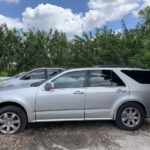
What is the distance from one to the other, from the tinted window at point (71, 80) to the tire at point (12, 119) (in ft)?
3.71

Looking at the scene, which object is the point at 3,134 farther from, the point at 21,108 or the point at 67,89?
the point at 67,89

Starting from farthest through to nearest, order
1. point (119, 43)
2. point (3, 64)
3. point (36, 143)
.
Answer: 1. point (3, 64)
2. point (119, 43)
3. point (36, 143)

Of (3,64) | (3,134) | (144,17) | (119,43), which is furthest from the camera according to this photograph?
(3,64)

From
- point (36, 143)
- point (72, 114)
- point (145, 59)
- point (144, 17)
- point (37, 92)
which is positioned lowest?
point (36, 143)

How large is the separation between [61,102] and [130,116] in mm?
1788

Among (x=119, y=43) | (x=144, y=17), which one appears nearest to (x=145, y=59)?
(x=144, y=17)

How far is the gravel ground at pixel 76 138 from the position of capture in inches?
293

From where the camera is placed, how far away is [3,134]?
8398 millimetres

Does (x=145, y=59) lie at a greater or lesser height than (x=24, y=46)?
lesser

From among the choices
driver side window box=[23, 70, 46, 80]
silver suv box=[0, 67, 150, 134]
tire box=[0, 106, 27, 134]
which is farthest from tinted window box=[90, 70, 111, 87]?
driver side window box=[23, 70, 46, 80]

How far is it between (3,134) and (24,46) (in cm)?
2570

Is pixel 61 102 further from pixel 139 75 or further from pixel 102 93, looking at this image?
pixel 139 75

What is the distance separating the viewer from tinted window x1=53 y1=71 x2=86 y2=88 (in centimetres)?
887

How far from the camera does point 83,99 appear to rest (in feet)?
28.8
